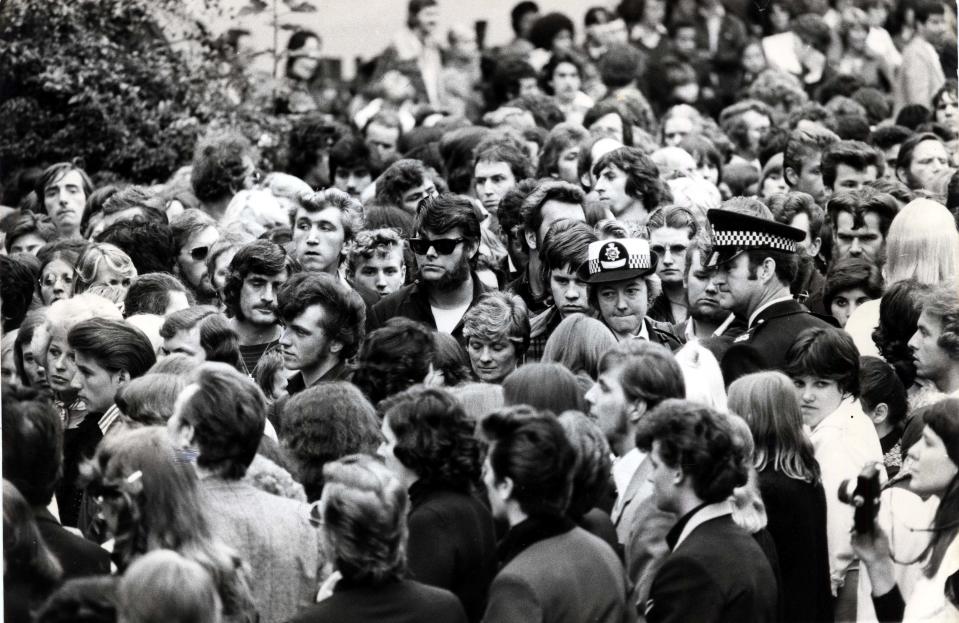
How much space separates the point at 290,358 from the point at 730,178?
5.83m

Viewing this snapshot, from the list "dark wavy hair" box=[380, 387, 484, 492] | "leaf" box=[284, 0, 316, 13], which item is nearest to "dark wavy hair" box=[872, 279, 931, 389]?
"dark wavy hair" box=[380, 387, 484, 492]

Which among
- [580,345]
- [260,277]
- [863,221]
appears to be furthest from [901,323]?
[260,277]

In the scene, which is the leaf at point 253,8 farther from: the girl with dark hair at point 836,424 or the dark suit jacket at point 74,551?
the dark suit jacket at point 74,551

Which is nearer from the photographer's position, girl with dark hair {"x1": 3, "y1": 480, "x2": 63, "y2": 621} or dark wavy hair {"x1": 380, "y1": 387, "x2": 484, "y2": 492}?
girl with dark hair {"x1": 3, "y1": 480, "x2": 63, "y2": 621}

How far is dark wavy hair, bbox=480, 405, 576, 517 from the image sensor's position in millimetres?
5172

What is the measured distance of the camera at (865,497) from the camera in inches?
228

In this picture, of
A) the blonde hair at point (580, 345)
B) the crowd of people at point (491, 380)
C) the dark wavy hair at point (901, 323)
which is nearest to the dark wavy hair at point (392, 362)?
the crowd of people at point (491, 380)

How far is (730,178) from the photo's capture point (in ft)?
41.7

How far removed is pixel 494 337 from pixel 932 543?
262cm

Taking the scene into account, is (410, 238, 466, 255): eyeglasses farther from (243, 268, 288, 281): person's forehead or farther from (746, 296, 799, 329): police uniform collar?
(746, 296, 799, 329): police uniform collar

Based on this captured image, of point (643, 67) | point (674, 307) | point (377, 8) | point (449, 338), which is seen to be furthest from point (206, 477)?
point (643, 67)

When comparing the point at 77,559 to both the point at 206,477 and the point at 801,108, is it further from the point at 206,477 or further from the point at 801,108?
the point at 801,108

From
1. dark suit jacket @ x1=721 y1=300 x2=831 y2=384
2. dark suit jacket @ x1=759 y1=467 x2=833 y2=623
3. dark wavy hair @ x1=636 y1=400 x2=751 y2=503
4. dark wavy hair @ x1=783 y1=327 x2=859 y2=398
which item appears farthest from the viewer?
dark suit jacket @ x1=721 y1=300 x2=831 y2=384

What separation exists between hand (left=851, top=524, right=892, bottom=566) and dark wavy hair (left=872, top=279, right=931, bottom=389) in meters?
1.69
